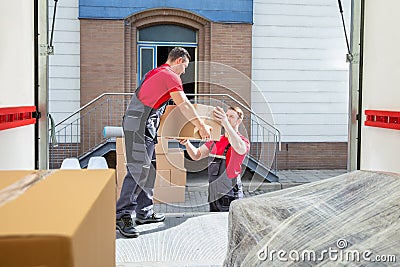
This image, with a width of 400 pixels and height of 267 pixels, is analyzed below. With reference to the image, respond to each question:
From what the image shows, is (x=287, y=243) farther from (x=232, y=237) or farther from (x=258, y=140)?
(x=258, y=140)

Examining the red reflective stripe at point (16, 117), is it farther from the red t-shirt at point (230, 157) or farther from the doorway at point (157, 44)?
the doorway at point (157, 44)

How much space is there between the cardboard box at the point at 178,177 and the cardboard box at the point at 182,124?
139cm

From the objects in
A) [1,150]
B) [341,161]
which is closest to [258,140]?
[341,161]

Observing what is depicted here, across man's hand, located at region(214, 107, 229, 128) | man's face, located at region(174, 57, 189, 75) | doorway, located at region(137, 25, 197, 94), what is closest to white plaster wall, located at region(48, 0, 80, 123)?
doorway, located at region(137, 25, 197, 94)

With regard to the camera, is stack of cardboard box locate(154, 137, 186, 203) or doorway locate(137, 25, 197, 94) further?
doorway locate(137, 25, 197, 94)

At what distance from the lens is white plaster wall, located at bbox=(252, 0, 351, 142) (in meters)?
8.45

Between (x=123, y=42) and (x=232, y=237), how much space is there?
6.54 metres

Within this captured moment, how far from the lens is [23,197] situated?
78 cm

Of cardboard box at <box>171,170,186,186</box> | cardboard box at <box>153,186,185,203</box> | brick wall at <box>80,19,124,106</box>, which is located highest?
brick wall at <box>80,19,124,106</box>

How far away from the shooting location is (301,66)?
28.0 feet

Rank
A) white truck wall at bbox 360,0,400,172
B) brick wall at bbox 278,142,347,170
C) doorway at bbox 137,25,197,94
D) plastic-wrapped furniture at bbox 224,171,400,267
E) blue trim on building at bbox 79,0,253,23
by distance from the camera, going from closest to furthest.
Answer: plastic-wrapped furniture at bbox 224,171,400,267, white truck wall at bbox 360,0,400,172, blue trim on building at bbox 79,0,253,23, doorway at bbox 137,25,197,94, brick wall at bbox 278,142,347,170

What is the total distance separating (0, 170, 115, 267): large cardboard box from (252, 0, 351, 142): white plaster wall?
7518mm

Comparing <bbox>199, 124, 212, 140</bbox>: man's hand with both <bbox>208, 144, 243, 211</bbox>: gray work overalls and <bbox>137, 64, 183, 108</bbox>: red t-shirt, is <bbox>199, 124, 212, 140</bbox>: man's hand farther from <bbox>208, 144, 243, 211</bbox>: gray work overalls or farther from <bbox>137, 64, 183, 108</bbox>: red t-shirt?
<bbox>208, 144, 243, 211</bbox>: gray work overalls

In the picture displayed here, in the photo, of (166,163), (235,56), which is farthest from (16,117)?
(235,56)
